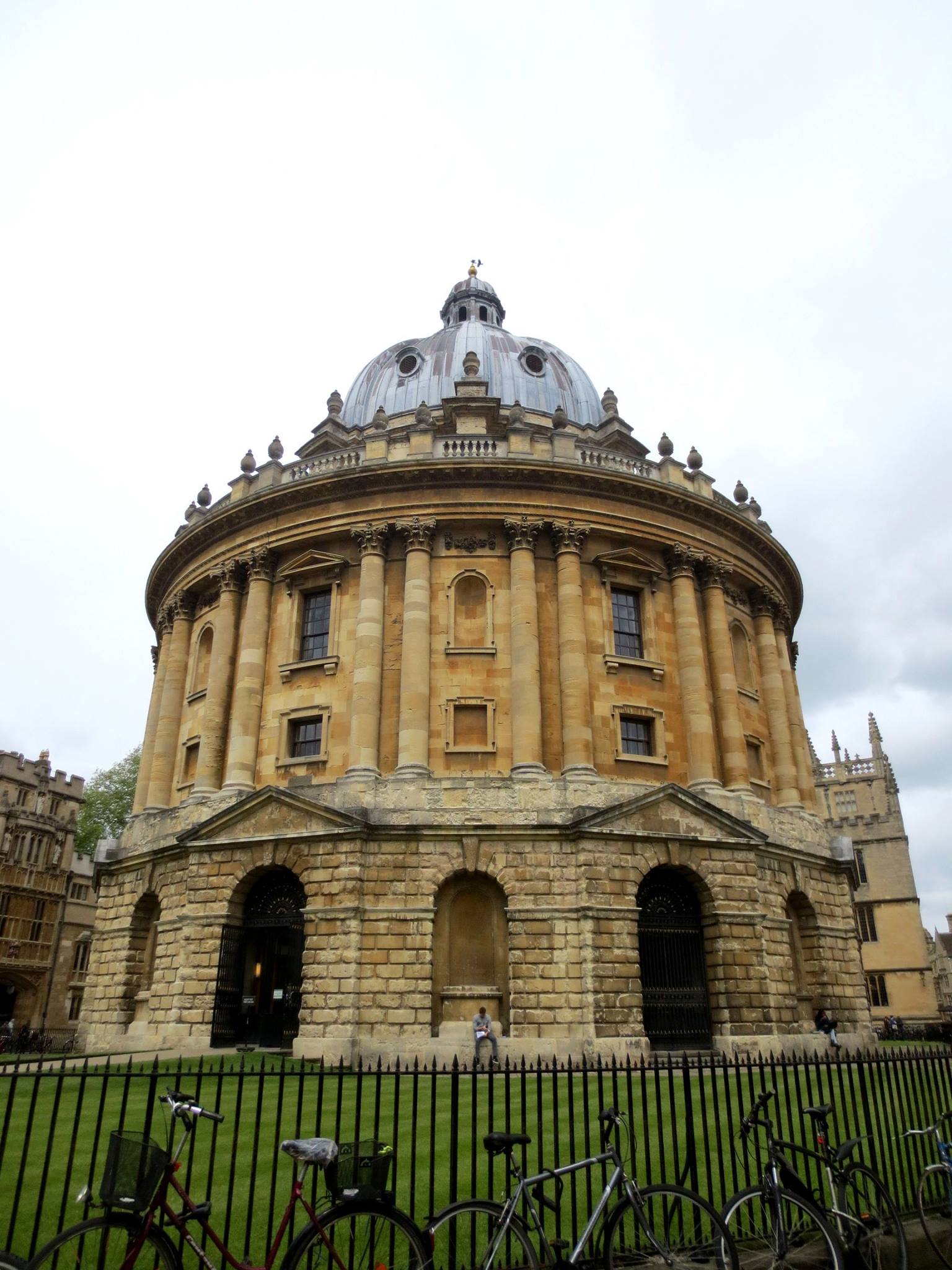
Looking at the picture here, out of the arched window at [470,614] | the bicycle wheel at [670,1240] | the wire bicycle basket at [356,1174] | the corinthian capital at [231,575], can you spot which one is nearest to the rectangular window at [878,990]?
the arched window at [470,614]

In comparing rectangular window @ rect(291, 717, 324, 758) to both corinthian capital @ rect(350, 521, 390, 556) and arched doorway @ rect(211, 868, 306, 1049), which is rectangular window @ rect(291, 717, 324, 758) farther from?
corinthian capital @ rect(350, 521, 390, 556)

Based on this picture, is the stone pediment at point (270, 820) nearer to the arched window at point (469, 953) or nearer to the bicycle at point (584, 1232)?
the arched window at point (469, 953)

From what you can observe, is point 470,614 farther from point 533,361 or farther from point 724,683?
point 533,361

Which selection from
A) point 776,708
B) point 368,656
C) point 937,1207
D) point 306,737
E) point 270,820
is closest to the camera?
point 937,1207

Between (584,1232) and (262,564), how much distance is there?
2448 cm

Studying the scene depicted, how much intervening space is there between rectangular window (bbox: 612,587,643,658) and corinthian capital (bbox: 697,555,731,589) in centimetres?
232

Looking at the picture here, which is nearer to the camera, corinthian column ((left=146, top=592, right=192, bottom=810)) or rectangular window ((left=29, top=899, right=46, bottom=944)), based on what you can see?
corinthian column ((left=146, top=592, right=192, bottom=810))

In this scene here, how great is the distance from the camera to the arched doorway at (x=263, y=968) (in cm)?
2281

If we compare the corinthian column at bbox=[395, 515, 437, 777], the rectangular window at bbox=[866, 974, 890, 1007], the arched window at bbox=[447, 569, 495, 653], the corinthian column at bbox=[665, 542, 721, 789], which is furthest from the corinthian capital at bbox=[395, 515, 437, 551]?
the rectangular window at bbox=[866, 974, 890, 1007]

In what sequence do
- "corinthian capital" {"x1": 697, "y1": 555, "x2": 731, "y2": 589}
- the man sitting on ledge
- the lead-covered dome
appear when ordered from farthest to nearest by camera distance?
the lead-covered dome
"corinthian capital" {"x1": 697, "y1": 555, "x2": 731, "y2": 589}
the man sitting on ledge

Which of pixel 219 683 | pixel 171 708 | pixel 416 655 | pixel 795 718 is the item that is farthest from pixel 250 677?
pixel 795 718

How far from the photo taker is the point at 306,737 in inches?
1049

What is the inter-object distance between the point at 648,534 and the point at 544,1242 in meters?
23.7

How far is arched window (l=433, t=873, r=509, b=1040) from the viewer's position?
21.7 metres
